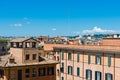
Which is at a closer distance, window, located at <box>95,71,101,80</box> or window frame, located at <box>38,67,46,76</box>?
window, located at <box>95,71,101,80</box>

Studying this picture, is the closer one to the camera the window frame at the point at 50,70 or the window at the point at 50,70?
the window frame at the point at 50,70

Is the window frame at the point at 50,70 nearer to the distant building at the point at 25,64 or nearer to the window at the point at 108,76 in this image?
the distant building at the point at 25,64

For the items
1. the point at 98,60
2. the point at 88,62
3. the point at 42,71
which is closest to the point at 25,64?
the point at 42,71

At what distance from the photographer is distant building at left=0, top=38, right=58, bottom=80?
58.6m

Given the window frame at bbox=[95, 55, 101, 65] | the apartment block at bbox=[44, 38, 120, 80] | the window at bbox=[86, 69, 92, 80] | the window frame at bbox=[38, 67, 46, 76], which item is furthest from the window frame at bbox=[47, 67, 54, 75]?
the window frame at bbox=[95, 55, 101, 65]

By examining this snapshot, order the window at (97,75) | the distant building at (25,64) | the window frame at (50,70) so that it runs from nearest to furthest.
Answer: the distant building at (25,64) < the window at (97,75) < the window frame at (50,70)

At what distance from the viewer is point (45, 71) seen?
2457 inches

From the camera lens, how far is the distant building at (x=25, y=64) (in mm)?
58594

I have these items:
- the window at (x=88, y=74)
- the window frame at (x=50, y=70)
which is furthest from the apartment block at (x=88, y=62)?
the window frame at (x=50, y=70)

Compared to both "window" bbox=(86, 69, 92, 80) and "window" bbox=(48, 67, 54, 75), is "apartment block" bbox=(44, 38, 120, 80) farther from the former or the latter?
"window" bbox=(48, 67, 54, 75)

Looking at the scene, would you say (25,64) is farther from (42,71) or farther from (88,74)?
(88,74)

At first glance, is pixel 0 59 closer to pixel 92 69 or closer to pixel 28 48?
pixel 28 48

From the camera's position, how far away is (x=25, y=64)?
59812mm

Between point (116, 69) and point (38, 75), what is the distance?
16.6 meters
